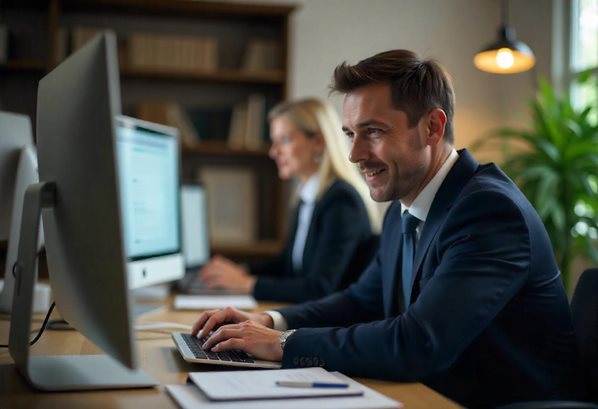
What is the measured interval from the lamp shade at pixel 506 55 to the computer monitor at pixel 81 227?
2.68 meters

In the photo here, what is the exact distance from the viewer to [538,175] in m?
3.61

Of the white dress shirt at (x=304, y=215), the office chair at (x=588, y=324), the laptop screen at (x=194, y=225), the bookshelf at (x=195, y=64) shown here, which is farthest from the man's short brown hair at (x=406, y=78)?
the bookshelf at (x=195, y=64)

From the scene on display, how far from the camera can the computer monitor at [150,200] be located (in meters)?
1.88

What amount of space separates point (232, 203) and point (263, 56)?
0.88m

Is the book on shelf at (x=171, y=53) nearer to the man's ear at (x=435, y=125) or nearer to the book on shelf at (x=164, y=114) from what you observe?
the book on shelf at (x=164, y=114)

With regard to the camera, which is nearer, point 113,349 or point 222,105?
point 113,349

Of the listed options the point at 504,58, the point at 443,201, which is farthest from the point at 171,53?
the point at 443,201

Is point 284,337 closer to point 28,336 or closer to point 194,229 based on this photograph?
point 28,336

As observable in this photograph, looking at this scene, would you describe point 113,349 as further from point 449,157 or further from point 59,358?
point 449,157

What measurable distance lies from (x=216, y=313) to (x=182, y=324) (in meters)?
0.33

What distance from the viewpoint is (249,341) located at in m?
1.31

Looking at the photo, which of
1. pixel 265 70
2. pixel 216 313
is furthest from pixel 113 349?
pixel 265 70

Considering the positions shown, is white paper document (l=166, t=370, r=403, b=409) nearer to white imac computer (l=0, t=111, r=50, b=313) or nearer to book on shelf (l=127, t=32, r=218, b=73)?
white imac computer (l=0, t=111, r=50, b=313)

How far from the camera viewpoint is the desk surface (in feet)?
3.42
